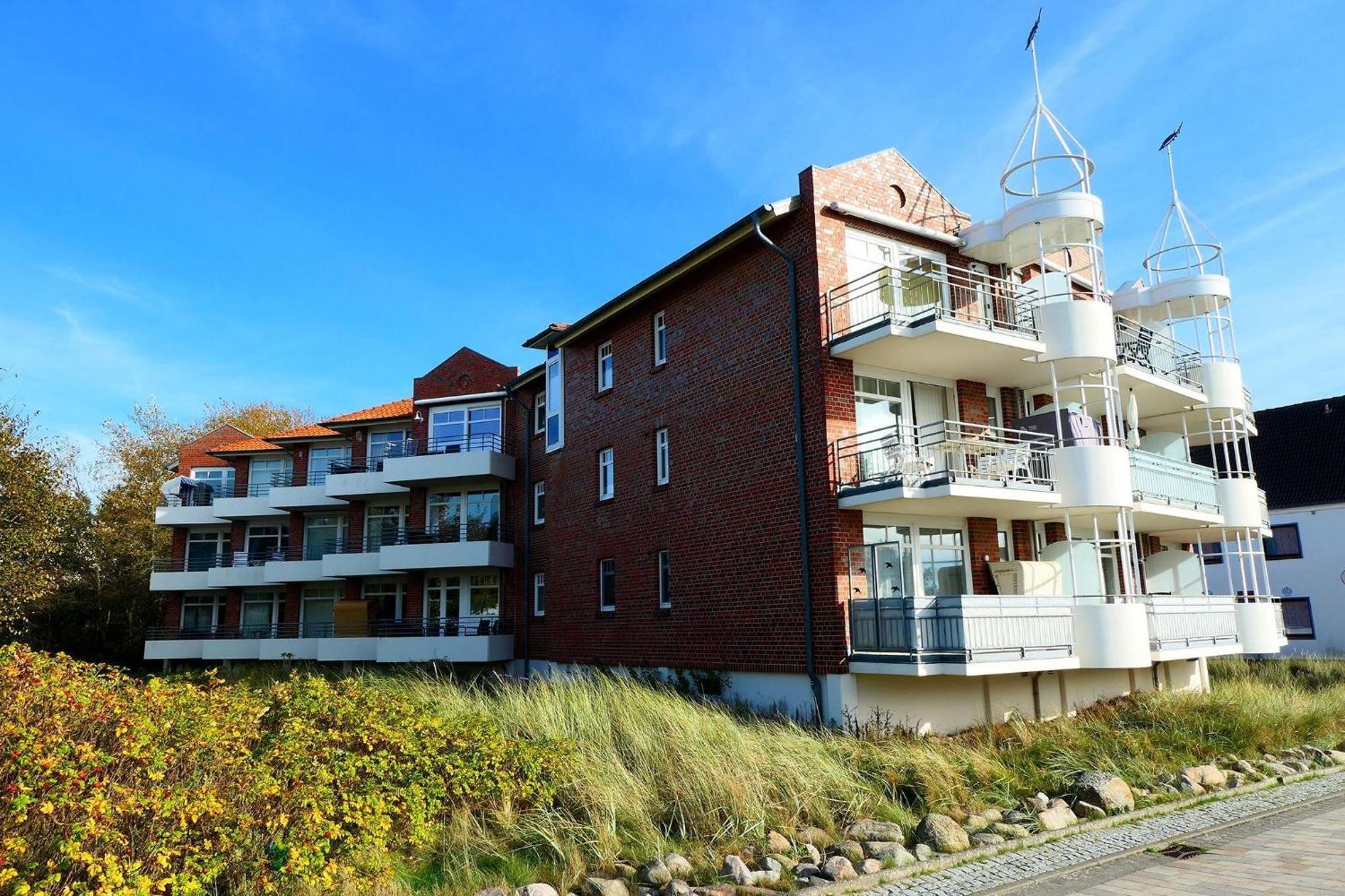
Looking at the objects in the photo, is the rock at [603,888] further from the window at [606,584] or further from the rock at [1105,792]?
the window at [606,584]

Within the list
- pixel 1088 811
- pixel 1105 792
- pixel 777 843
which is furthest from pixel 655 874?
pixel 1105 792

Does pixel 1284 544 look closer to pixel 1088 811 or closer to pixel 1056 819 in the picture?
pixel 1088 811

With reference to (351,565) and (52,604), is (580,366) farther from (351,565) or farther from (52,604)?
(52,604)

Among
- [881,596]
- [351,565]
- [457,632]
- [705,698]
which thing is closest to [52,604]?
[351,565]

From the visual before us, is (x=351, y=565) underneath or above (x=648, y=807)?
above

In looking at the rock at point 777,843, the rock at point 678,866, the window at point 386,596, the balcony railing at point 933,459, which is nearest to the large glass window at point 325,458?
the window at point 386,596

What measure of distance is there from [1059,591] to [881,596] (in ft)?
14.9

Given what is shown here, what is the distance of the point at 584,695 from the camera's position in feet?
45.3

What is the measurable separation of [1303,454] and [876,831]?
33.1 metres

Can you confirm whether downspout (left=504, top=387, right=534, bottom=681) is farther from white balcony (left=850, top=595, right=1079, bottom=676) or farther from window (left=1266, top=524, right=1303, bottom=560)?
window (left=1266, top=524, right=1303, bottom=560)

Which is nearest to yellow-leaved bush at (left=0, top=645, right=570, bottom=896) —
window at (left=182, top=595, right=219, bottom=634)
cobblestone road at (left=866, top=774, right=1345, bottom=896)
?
cobblestone road at (left=866, top=774, right=1345, bottom=896)

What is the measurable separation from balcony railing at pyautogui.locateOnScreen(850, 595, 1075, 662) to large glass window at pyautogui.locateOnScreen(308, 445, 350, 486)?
1017 inches

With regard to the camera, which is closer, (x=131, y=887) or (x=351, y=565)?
(x=131, y=887)

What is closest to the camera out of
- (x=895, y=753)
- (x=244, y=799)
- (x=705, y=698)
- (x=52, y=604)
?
(x=244, y=799)
